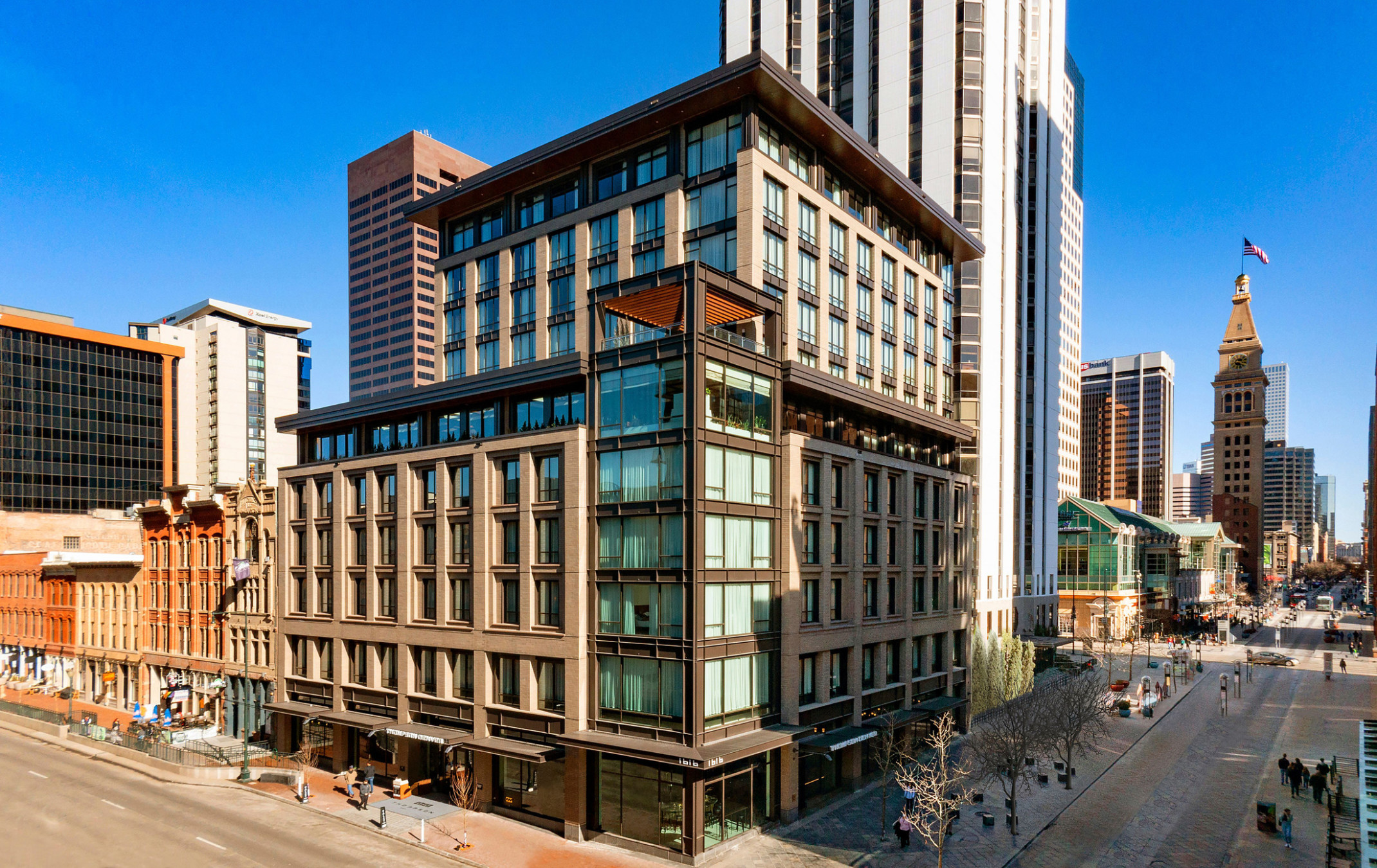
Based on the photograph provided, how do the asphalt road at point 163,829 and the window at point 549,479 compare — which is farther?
the window at point 549,479

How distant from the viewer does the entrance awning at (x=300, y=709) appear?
1825 inches


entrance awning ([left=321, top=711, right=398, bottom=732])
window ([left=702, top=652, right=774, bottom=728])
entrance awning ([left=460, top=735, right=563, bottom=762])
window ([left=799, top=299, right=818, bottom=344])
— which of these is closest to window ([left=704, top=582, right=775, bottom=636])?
window ([left=702, top=652, right=774, bottom=728])

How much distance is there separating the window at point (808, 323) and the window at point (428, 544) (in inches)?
907

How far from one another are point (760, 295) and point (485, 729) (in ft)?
79.4

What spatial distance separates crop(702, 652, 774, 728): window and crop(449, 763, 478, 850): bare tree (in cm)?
1227

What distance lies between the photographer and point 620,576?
115 feet

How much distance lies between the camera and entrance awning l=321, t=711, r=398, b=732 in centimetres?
4331

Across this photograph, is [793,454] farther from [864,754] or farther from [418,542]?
[418,542]

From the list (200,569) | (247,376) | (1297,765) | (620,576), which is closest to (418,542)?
(620,576)

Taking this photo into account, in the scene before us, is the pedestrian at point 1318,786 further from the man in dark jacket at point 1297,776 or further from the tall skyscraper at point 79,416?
the tall skyscraper at point 79,416

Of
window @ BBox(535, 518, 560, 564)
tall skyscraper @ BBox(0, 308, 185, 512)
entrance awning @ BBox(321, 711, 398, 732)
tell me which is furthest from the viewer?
tall skyscraper @ BBox(0, 308, 185, 512)

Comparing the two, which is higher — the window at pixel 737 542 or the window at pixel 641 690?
the window at pixel 737 542

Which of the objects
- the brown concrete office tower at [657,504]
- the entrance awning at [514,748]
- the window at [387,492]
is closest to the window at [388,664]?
the brown concrete office tower at [657,504]

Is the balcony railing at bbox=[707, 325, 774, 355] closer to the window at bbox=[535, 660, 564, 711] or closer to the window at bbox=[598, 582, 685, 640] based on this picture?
the window at bbox=[598, 582, 685, 640]
